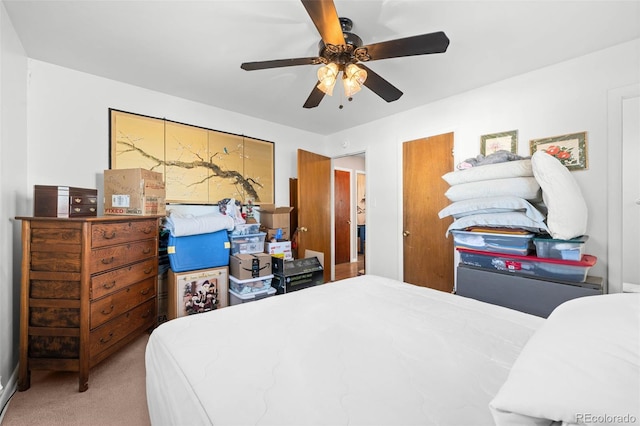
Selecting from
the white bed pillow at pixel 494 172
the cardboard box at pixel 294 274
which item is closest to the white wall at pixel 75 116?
the cardboard box at pixel 294 274

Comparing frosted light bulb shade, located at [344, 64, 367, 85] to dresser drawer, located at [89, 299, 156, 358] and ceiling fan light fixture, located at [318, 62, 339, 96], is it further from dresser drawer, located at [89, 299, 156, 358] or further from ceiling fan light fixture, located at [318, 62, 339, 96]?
dresser drawer, located at [89, 299, 156, 358]

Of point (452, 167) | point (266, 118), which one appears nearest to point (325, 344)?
point (452, 167)

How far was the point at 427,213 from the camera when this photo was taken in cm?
321

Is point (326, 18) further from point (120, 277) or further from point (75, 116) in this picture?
point (75, 116)

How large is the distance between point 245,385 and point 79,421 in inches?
57.8

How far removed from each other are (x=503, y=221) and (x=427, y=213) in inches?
47.8

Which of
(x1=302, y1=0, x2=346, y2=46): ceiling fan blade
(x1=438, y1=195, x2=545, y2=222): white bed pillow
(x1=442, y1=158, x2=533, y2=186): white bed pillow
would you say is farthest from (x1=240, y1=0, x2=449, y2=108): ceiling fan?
(x1=438, y1=195, x2=545, y2=222): white bed pillow

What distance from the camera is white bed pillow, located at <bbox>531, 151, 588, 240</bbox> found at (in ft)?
5.69

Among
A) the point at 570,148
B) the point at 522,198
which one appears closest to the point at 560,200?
the point at 522,198

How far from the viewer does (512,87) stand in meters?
2.56

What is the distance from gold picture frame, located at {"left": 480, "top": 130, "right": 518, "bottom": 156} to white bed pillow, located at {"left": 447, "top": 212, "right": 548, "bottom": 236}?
95cm

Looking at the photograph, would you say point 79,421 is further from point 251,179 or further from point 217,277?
point 251,179

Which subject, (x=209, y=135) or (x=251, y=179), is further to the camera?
(x=251, y=179)

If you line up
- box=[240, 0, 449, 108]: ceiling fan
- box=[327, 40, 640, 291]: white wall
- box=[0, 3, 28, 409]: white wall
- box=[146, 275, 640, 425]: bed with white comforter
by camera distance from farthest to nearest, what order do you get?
box=[327, 40, 640, 291]: white wall, box=[0, 3, 28, 409]: white wall, box=[240, 0, 449, 108]: ceiling fan, box=[146, 275, 640, 425]: bed with white comforter
